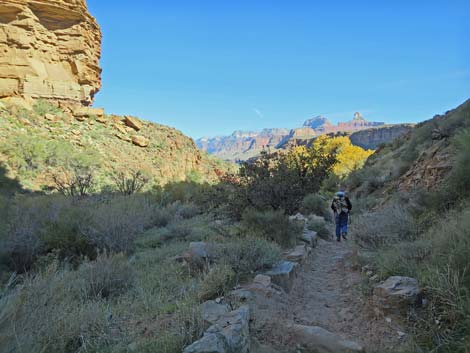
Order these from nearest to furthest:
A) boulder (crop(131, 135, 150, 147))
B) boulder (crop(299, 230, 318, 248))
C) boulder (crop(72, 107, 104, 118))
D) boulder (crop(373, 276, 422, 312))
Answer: boulder (crop(373, 276, 422, 312)) < boulder (crop(299, 230, 318, 248)) < boulder (crop(72, 107, 104, 118)) < boulder (crop(131, 135, 150, 147))

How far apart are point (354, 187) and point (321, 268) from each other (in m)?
12.3

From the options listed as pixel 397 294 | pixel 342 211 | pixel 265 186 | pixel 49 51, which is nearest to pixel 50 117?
pixel 49 51

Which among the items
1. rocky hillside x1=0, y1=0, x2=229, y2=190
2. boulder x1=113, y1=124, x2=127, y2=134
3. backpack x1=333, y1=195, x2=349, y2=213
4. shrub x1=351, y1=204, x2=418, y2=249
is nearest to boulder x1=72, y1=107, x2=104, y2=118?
rocky hillside x1=0, y1=0, x2=229, y2=190

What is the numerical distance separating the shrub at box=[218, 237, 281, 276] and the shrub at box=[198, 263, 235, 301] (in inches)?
20.2

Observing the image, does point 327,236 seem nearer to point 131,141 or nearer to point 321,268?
point 321,268

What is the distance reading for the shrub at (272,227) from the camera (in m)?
7.12

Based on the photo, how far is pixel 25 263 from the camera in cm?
728

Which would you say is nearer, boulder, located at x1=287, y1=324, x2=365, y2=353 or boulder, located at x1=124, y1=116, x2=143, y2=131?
boulder, located at x1=287, y1=324, x2=365, y2=353

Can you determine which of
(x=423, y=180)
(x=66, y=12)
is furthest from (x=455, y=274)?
(x=66, y=12)

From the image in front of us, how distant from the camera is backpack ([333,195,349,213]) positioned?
30.2ft

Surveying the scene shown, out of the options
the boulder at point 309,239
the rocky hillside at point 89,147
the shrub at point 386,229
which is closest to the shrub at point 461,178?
the shrub at point 386,229

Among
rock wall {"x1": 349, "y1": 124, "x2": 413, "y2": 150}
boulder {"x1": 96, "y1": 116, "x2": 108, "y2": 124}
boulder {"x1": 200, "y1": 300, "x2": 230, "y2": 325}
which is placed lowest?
boulder {"x1": 200, "y1": 300, "x2": 230, "y2": 325}

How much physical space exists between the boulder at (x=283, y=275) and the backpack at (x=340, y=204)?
14.3ft

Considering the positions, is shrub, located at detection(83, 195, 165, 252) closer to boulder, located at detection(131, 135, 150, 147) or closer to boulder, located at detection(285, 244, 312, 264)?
boulder, located at detection(285, 244, 312, 264)
